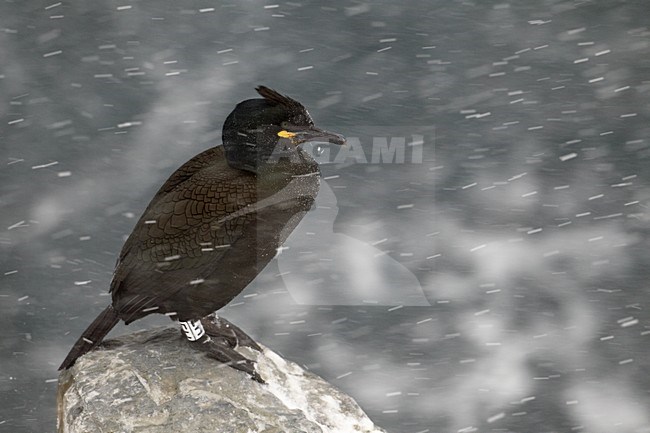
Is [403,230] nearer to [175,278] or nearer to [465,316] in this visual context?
[465,316]

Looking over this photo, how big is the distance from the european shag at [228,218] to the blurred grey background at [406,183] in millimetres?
2946

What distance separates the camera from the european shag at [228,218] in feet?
11.4

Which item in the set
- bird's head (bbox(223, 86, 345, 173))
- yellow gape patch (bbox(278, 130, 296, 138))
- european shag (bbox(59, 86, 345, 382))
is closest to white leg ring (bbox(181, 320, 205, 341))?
european shag (bbox(59, 86, 345, 382))

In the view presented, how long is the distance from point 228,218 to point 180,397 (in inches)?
26.6

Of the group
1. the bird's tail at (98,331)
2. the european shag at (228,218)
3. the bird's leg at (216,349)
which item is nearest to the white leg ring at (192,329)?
the bird's leg at (216,349)

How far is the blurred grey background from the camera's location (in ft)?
21.9

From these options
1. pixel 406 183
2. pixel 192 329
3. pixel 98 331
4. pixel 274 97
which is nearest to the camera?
pixel 274 97

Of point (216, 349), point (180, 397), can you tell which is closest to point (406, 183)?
point (216, 349)

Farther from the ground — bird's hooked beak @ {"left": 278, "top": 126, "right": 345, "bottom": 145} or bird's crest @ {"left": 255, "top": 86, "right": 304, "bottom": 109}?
bird's crest @ {"left": 255, "top": 86, "right": 304, "bottom": 109}

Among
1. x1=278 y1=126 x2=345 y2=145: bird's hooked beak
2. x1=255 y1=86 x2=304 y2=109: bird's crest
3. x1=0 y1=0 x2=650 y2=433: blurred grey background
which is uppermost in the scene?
x1=255 y1=86 x2=304 y2=109: bird's crest

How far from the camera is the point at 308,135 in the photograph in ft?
11.3

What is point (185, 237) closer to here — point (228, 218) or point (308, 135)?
point (228, 218)

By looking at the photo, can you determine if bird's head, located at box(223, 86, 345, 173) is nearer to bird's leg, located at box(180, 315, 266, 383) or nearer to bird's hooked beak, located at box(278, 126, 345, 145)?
bird's hooked beak, located at box(278, 126, 345, 145)

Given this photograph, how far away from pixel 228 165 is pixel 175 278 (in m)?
0.45
